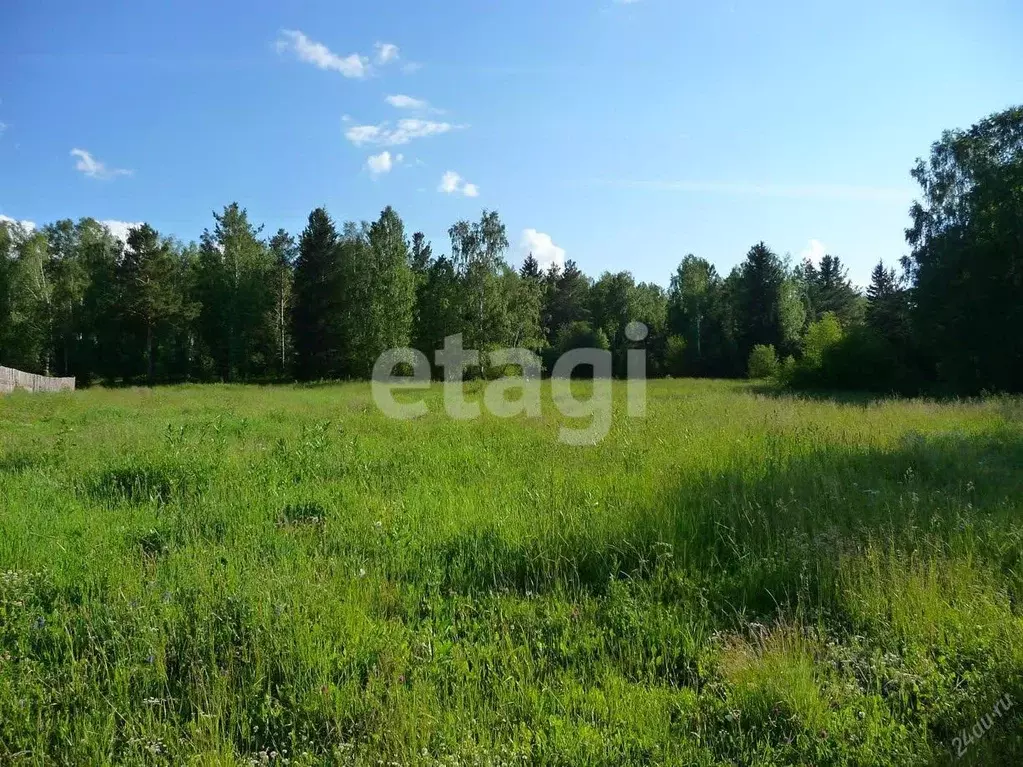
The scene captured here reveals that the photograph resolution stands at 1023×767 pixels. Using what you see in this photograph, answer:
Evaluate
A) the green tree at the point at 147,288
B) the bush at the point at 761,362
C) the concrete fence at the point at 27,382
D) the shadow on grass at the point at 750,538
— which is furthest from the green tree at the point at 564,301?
the shadow on grass at the point at 750,538

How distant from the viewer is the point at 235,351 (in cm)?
4544

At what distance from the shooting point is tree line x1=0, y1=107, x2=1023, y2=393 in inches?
1028

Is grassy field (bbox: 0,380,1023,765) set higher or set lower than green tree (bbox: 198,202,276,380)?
lower

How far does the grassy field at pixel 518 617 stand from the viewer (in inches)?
99.6

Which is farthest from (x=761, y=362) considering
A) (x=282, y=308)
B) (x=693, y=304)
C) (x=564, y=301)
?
(x=282, y=308)

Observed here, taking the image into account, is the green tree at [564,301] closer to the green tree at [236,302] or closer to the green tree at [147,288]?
the green tree at [236,302]

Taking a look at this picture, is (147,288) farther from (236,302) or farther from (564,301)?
(564,301)

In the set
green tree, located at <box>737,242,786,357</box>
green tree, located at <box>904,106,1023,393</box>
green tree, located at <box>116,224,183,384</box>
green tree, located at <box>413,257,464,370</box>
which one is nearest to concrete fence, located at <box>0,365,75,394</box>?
green tree, located at <box>116,224,183,384</box>

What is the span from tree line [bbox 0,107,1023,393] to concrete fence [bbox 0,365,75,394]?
11.2m

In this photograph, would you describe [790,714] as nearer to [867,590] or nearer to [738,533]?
[867,590]

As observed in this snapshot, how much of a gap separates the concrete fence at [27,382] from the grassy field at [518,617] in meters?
24.2

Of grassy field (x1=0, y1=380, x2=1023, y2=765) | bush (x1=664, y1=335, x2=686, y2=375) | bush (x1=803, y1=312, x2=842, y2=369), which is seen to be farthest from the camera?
bush (x1=664, y1=335, x2=686, y2=375)

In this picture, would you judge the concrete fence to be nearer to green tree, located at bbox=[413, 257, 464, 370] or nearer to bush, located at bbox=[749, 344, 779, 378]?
green tree, located at bbox=[413, 257, 464, 370]

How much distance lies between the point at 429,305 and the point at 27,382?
2447cm
